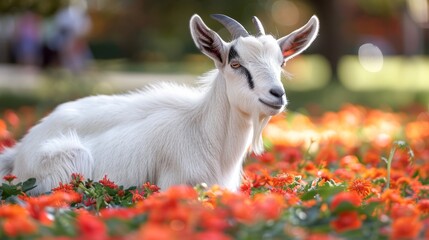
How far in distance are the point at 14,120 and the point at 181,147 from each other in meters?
4.29

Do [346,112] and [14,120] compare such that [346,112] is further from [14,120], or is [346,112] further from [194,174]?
[194,174]

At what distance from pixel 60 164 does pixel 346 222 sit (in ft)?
9.26

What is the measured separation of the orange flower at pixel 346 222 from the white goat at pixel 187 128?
5.45 ft

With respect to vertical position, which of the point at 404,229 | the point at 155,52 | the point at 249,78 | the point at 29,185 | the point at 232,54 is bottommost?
the point at 155,52

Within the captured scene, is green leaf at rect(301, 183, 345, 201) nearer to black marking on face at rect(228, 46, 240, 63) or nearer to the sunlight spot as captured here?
black marking on face at rect(228, 46, 240, 63)

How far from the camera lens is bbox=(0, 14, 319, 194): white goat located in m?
5.99

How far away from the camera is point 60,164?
6.37m

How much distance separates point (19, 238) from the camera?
4027 millimetres

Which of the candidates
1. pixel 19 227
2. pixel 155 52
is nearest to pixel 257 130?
pixel 19 227

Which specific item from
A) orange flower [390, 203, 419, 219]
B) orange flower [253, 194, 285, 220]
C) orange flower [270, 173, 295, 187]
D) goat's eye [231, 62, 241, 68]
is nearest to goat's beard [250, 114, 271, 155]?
goat's eye [231, 62, 241, 68]

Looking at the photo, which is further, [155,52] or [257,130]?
[155,52]

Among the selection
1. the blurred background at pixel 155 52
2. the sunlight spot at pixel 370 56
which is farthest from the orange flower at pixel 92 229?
the sunlight spot at pixel 370 56

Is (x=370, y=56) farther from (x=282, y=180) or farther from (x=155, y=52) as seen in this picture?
(x=282, y=180)

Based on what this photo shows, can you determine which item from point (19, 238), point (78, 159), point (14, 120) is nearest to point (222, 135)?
point (78, 159)
